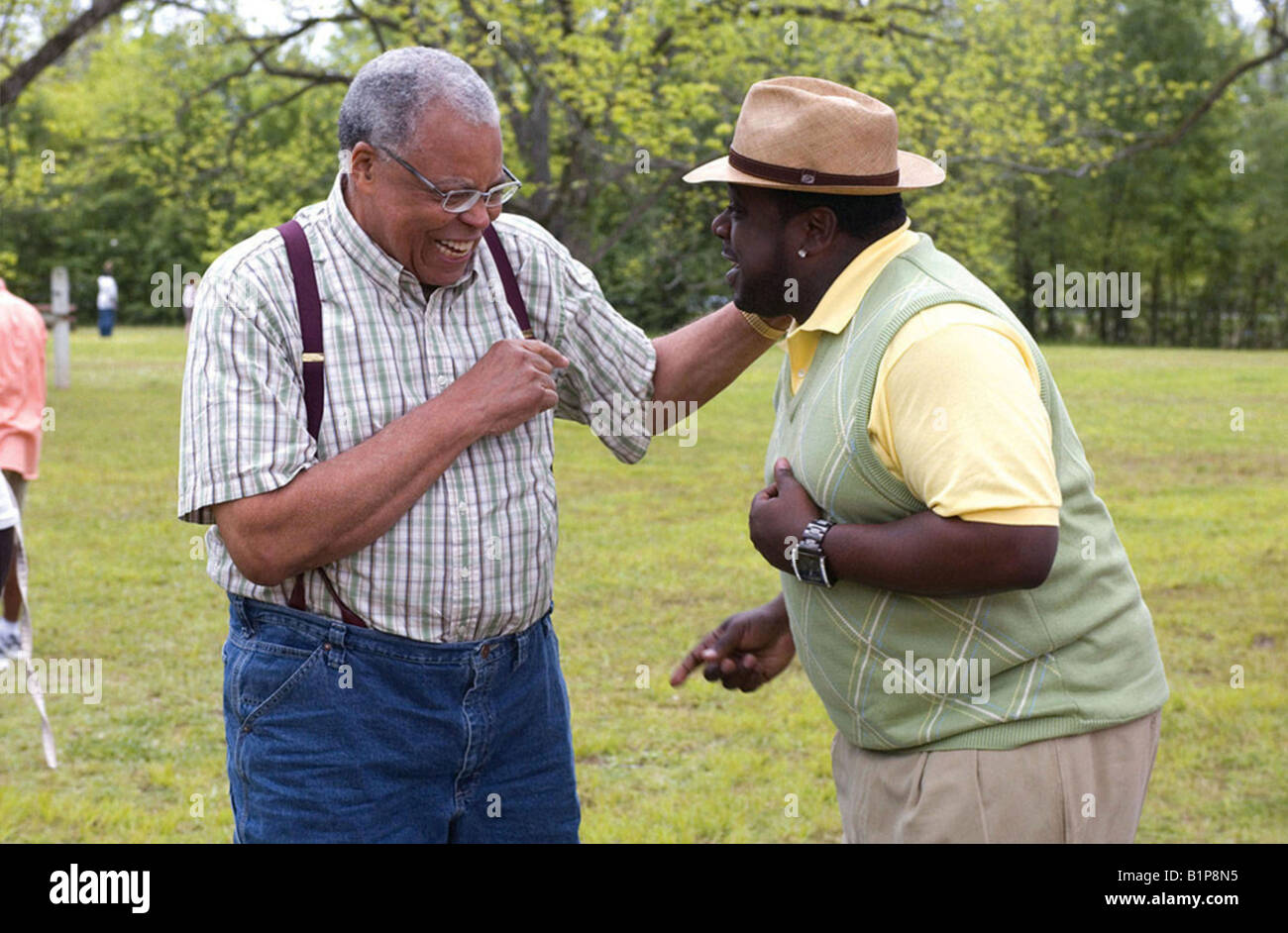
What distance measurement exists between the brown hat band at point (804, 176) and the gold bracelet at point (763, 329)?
0.56 m

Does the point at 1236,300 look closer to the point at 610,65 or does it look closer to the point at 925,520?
the point at 610,65

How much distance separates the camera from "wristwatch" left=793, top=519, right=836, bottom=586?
2527 mm

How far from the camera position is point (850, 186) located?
261cm

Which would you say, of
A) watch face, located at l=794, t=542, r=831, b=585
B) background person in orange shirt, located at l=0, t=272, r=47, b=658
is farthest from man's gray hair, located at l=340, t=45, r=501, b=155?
background person in orange shirt, located at l=0, t=272, r=47, b=658

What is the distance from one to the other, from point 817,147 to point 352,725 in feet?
4.62

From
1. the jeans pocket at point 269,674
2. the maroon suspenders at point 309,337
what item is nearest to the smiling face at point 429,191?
the maroon suspenders at point 309,337

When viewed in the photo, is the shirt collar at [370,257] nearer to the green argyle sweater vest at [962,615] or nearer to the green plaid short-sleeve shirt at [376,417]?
the green plaid short-sleeve shirt at [376,417]

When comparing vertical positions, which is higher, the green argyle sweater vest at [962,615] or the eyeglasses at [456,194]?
the eyeglasses at [456,194]

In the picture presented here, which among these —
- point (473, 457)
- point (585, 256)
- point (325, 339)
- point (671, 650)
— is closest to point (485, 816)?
point (473, 457)

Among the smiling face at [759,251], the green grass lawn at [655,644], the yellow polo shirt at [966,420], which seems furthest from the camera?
the green grass lawn at [655,644]

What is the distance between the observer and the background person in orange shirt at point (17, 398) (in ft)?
22.2

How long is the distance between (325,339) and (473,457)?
0.37 metres

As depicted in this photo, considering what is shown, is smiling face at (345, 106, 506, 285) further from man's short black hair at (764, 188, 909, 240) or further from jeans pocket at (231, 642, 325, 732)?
jeans pocket at (231, 642, 325, 732)

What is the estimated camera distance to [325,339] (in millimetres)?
2719
